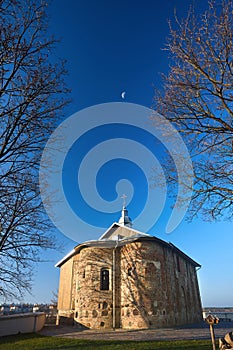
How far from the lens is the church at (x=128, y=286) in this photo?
52.4ft

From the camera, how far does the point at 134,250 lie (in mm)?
17391

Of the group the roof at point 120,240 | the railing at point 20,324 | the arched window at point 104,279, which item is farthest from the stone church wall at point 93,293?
the railing at point 20,324

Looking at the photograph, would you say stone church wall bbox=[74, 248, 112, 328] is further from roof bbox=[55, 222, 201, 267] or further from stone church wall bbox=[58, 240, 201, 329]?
roof bbox=[55, 222, 201, 267]

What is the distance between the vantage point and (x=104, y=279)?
17.3m

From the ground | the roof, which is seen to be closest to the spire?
the roof

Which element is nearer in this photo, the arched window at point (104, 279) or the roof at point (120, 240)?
the arched window at point (104, 279)

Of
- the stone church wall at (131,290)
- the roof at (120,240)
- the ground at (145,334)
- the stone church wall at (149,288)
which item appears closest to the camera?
the ground at (145,334)

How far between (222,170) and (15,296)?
9.07m

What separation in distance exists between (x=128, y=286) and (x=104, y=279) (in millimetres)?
1752

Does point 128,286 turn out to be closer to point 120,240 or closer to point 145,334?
point 120,240

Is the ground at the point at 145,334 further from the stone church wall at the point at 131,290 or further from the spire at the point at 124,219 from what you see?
the spire at the point at 124,219

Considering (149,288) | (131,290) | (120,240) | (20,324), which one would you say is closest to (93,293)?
(131,290)

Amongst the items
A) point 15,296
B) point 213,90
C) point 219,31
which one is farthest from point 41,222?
point 219,31

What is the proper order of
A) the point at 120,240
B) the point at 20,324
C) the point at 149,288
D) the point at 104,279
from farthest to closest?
the point at 120,240 < the point at 104,279 < the point at 149,288 < the point at 20,324
